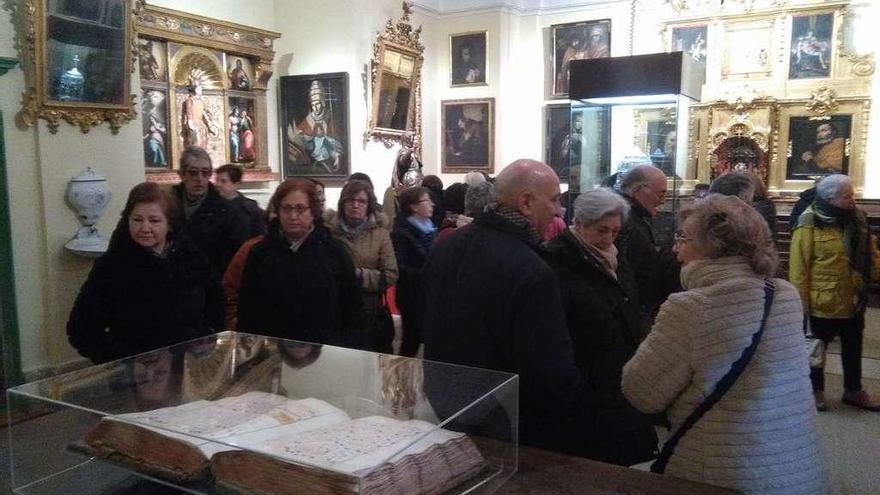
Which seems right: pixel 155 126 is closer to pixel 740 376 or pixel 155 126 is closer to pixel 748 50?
pixel 740 376

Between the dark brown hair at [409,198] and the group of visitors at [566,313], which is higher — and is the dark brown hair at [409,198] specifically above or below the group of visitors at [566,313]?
above

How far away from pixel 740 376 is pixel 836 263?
349cm

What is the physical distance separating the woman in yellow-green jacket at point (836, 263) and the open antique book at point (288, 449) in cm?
440

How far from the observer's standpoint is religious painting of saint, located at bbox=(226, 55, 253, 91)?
8970mm

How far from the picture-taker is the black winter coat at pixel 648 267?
13.3ft

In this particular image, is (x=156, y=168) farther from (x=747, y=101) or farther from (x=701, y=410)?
(x=747, y=101)

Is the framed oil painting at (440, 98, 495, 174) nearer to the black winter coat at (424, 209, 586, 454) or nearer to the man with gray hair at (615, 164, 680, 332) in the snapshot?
the man with gray hair at (615, 164, 680, 332)

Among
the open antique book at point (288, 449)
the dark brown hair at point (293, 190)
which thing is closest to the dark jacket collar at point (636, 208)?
the dark brown hair at point (293, 190)

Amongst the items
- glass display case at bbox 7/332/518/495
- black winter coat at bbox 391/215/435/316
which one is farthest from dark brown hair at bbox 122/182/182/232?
black winter coat at bbox 391/215/435/316

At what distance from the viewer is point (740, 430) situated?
81.0 inches

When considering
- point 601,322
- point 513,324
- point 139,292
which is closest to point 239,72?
point 139,292

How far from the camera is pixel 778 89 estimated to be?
36.6ft

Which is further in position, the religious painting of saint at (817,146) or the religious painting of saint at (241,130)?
the religious painting of saint at (817,146)

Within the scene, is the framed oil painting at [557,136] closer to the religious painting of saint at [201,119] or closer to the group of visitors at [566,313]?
the religious painting of saint at [201,119]
